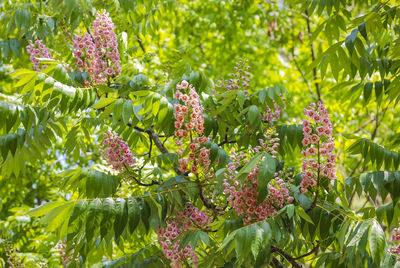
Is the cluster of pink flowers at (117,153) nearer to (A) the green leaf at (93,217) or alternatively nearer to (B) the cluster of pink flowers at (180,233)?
(B) the cluster of pink flowers at (180,233)

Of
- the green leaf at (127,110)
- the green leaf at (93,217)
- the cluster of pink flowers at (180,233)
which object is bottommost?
the cluster of pink flowers at (180,233)

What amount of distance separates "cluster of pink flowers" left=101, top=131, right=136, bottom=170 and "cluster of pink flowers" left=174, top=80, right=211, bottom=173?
52cm

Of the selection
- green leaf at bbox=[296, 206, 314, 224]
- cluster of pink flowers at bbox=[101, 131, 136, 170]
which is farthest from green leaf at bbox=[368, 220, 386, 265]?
cluster of pink flowers at bbox=[101, 131, 136, 170]

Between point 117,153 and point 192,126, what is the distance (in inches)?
29.3

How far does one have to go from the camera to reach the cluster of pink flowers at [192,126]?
8.50 ft

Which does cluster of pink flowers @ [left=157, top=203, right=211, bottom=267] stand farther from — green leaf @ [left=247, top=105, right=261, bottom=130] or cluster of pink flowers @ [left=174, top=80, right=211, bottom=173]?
green leaf @ [left=247, top=105, right=261, bottom=130]

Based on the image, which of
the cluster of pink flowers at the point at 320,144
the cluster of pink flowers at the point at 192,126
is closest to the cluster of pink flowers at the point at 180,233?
the cluster of pink flowers at the point at 192,126

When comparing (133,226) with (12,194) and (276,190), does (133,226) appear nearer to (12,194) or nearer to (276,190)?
(276,190)

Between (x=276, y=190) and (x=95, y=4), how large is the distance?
121 inches

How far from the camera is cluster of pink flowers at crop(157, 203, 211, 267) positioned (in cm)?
279

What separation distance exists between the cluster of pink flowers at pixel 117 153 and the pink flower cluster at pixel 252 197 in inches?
30.7

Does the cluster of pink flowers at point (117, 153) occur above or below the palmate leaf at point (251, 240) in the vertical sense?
below

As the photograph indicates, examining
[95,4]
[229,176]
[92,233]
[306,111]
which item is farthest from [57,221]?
[95,4]

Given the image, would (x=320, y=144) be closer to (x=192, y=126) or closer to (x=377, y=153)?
(x=192, y=126)
